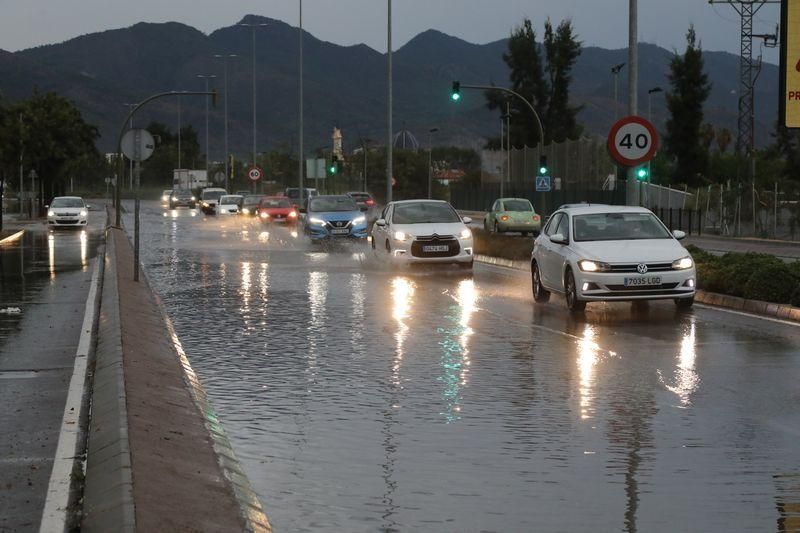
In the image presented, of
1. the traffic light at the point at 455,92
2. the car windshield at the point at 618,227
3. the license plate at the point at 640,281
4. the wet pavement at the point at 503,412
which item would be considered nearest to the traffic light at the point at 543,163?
the traffic light at the point at 455,92

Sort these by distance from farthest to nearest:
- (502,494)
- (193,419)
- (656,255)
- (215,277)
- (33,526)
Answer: (215,277) → (656,255) → (193,419) → (502,494) → (33,526)

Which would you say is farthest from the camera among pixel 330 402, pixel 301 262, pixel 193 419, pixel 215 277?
pixel 301 262

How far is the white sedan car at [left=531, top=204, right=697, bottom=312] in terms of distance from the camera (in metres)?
18.6

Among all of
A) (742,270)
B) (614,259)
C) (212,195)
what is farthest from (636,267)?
(212,195)

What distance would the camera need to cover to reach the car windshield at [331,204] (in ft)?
153

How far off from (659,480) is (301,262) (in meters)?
25.6

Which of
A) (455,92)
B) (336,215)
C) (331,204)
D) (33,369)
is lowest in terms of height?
(33,369)

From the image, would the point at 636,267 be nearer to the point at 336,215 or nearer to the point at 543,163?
the point at 336,215

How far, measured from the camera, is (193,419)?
9898 mm

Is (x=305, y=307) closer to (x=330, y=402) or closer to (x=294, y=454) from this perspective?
(x=330, y=402)

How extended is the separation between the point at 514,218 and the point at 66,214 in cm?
1920

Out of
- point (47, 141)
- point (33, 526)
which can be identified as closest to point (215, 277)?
point (33, 526)

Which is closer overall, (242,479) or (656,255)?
(242,479)

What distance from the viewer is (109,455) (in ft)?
27.0
